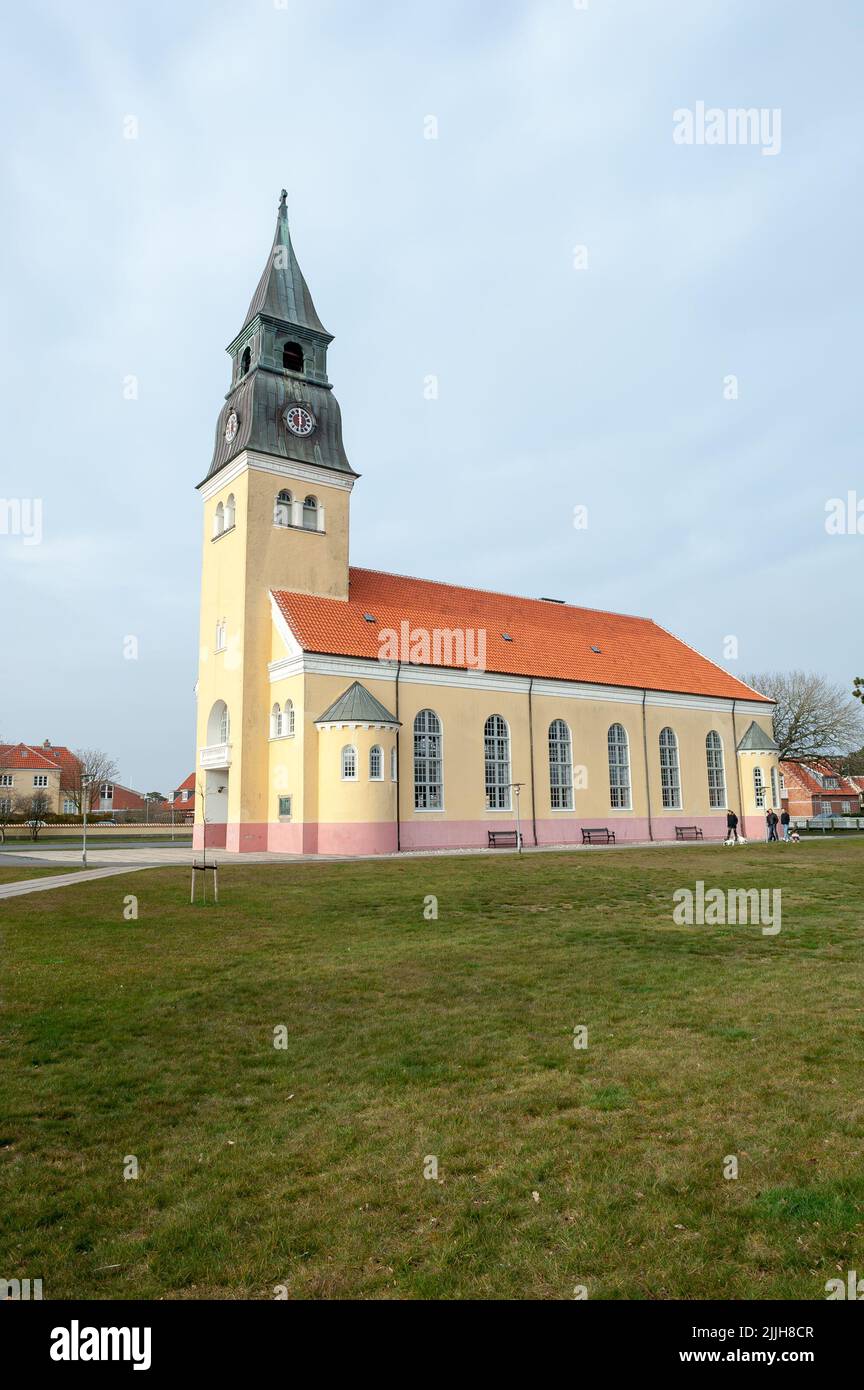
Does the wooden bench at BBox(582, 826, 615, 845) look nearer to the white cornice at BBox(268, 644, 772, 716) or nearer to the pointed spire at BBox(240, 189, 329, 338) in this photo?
the white cornice at BBox(268, 644, 772, 716)

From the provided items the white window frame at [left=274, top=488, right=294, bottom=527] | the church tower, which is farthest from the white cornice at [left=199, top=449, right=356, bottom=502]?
the white window frame at [left=274, top=488, right=294, bottom=527]

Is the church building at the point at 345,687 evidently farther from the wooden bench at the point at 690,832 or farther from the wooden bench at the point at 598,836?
the wooden bench at the point at 598,836

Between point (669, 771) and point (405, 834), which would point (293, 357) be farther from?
point (669, 771)

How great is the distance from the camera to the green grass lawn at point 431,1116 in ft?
12.4

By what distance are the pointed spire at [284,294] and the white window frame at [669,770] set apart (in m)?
25.5

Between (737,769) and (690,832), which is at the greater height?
(737,769)

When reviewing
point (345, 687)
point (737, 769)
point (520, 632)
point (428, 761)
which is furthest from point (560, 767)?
point (737, 769)

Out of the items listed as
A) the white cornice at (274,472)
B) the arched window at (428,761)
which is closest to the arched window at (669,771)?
the arched window at (428,761)

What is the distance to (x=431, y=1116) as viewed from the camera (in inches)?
215

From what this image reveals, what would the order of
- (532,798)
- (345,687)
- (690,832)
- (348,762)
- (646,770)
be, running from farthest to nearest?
1. (690,832)
2. (646,770)
3. (532,798)
4. (345,687)
5. (348,762)

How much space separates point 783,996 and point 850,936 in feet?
14.4

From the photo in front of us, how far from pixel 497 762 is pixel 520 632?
25.0 feet

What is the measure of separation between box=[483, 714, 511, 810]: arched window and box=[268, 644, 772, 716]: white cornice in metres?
1.67

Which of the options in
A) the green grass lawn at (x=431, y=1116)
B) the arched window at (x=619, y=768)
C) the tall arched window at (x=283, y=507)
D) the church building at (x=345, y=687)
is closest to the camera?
the green grass lawn at (x=431, y=1116)
